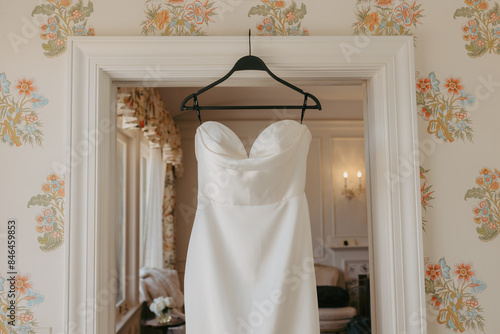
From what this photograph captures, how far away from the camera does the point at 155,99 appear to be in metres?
3.69

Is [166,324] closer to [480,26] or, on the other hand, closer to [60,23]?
[60,23]

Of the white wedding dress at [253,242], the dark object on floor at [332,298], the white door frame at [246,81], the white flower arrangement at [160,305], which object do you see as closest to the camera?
the white wedding dress at [253,242]

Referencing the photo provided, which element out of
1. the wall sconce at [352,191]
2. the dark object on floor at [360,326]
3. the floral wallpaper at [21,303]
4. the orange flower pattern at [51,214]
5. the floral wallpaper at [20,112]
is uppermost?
the floral wallpaper at [20,112]

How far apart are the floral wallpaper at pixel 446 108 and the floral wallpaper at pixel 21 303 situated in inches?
58.0

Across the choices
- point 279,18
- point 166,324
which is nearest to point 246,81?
point 279,18

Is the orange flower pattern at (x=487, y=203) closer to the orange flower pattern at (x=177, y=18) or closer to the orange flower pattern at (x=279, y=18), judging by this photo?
the orange flower pattern at (x=279, y=18)

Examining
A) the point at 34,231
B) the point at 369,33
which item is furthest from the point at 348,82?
the point at 34,231

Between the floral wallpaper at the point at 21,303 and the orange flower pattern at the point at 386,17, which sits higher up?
the orange flower pattern at the point at 386,17

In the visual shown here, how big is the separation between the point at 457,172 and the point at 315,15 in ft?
2.47

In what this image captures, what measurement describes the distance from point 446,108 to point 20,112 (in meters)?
1.50

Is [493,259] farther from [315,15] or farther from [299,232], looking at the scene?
[315,15]

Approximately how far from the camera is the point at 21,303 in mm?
1520

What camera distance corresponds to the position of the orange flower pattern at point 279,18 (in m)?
1.62

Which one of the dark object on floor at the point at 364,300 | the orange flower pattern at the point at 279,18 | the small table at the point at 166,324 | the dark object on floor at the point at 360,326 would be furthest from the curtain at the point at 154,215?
the orange flower pattern at the point at 279,18
